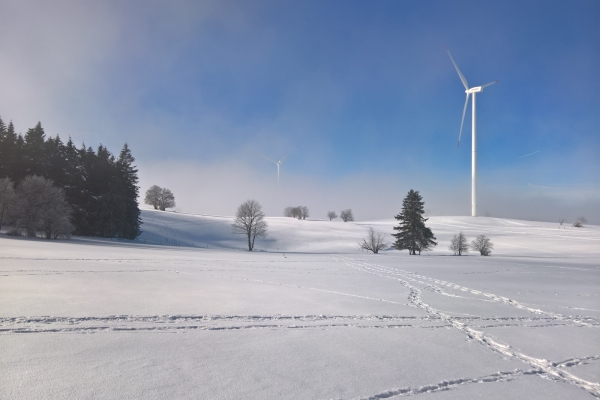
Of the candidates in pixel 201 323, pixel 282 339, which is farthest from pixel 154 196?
pixel 282 339

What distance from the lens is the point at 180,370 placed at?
181 inches

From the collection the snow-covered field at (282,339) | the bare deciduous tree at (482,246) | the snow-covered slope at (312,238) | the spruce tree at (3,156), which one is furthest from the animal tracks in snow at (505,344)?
the spruce tree at (3,156)

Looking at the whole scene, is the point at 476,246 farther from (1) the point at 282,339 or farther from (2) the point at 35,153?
(2) the point at 35,153

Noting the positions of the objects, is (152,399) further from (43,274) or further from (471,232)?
(471,232)

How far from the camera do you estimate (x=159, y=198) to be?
95000 millimetres

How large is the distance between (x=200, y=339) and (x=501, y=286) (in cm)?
1295

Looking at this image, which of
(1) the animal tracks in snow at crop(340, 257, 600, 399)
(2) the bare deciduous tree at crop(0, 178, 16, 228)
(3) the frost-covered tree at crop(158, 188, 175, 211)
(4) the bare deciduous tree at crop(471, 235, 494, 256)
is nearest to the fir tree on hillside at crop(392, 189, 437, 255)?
(4) the bare deciduous tree at crop(471, 235, 494, 256)

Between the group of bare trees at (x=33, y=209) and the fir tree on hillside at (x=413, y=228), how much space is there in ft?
129

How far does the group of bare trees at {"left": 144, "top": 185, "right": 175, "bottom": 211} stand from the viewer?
311ft

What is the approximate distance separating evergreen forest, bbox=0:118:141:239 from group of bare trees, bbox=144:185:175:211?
147 ft

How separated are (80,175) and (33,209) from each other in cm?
1831

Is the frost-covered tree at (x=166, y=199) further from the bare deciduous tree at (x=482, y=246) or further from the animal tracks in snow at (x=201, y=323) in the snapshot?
the animal tracks in snow at (x=201, y=323)

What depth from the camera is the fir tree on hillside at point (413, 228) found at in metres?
44.2

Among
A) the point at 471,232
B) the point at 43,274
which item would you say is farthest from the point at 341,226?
the point at 43,274
